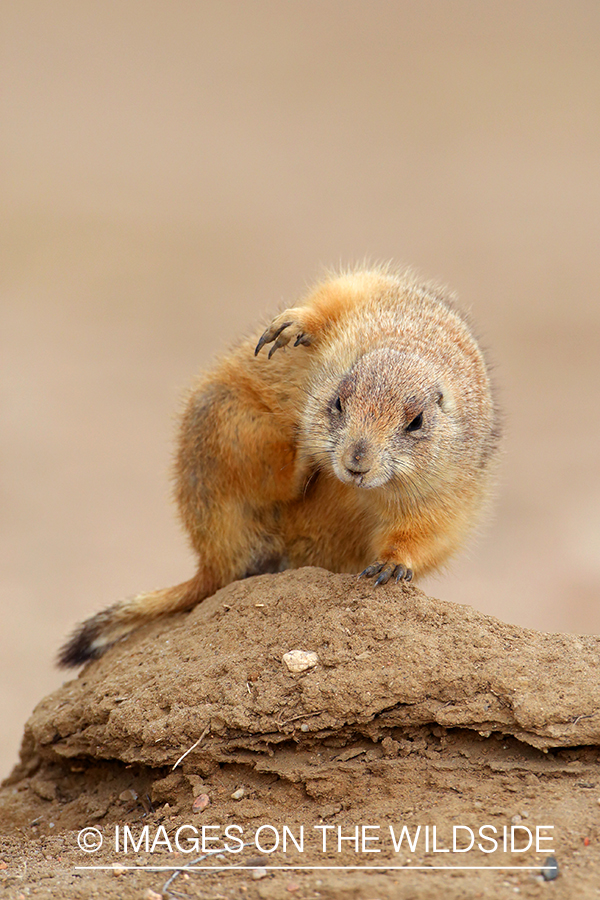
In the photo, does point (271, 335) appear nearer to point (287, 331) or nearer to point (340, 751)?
point (287, 331)

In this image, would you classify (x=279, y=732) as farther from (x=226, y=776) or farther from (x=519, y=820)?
(x=519, y=820)

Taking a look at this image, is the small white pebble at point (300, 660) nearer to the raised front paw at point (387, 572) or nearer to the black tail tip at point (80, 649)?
the raised front paw at point (387, 572)

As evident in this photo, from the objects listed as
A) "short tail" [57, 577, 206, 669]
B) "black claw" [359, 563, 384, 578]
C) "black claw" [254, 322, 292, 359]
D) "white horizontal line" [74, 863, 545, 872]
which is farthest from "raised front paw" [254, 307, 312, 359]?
"white horizontal line" [74, 863, 545, 872]

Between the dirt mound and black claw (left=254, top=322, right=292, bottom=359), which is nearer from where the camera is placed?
the dirt mound

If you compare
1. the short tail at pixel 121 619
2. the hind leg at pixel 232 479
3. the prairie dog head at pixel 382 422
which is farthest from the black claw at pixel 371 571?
the short tail at pixel 121 619

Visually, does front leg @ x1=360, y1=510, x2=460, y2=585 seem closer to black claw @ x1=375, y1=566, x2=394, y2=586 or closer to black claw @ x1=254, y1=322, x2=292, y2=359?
black claw @ x1=375, y1=566, x2=394, y2=586

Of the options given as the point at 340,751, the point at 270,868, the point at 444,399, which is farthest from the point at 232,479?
the point at 270,868
